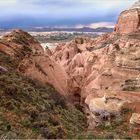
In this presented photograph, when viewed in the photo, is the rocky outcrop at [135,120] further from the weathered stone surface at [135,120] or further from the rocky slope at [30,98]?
the rocky slope at [30,98]

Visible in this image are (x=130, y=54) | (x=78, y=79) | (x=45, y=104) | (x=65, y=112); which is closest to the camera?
(x=45, y=104)

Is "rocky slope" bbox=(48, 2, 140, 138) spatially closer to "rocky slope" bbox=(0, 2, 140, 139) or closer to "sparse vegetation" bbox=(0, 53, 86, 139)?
"rocky slope" bbox=(0, 2, 140, 139)

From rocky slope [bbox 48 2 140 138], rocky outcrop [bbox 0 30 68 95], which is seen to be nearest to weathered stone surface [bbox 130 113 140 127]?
rocky slope [bbox 48 2 140 138]

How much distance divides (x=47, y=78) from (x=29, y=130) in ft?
53.4

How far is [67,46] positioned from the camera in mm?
77438

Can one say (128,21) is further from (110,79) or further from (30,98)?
(30,98)

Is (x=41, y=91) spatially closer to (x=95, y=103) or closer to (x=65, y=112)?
(x=65, y=112)

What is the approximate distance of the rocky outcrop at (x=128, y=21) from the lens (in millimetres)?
72750

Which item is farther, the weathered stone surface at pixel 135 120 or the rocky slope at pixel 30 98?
the weathered stone surface at pixel 135 120

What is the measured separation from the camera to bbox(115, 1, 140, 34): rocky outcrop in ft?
239

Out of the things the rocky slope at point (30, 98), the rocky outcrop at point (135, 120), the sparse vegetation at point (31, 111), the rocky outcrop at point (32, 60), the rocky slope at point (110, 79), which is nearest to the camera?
the sparse vegetation at point (31, 111)

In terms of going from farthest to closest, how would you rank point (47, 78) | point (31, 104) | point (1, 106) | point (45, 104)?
point (47, 78) → point (45, 104) → point (31, 104) → point (1, 106)

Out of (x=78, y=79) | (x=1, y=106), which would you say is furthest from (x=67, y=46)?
(x=1, y=106)

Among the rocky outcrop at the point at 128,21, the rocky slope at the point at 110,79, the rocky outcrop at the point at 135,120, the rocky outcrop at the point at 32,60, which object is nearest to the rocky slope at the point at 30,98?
the rocky outcrop at the point at 32,60
